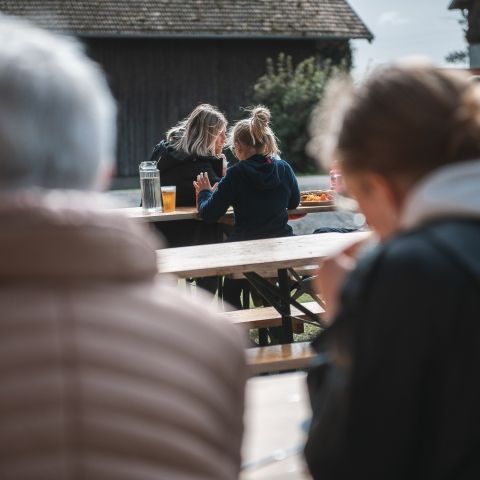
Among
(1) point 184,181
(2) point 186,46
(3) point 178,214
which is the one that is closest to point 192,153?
(1) point 184,181

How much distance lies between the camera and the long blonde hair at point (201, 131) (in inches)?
238

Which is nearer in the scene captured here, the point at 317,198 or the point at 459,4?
the point at 317,198

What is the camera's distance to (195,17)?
2183cm

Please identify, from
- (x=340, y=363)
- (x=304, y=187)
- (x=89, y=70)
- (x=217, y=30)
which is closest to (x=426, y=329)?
(x=340, y=363)

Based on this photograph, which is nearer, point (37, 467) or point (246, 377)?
point (37, 467)

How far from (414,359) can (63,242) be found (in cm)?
48

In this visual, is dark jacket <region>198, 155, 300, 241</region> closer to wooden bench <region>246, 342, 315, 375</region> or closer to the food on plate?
the food on plate

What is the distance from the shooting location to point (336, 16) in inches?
910

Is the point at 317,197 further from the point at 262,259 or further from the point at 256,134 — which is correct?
the point at 262,259

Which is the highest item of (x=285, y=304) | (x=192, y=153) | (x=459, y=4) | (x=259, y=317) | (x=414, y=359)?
(x=459, y=4)

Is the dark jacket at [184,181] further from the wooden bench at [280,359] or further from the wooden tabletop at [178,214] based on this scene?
the wooden bench at [280,359]

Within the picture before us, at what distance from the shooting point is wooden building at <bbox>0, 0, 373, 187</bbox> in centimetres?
2161

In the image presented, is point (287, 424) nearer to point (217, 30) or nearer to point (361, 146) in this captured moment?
point (361, 146)

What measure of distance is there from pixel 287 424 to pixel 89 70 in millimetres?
826
